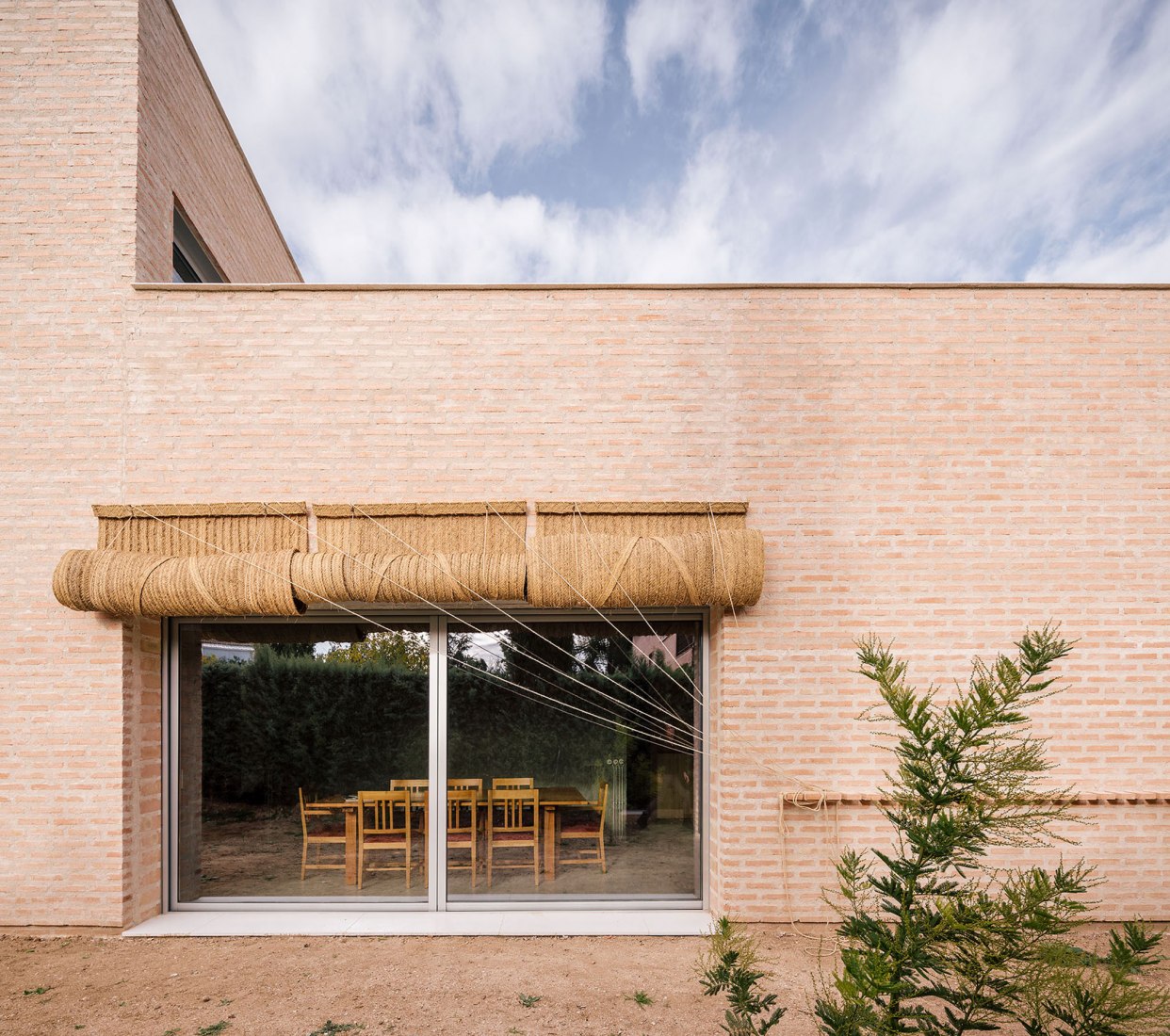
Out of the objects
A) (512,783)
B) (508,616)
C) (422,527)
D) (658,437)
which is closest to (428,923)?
(512,783)

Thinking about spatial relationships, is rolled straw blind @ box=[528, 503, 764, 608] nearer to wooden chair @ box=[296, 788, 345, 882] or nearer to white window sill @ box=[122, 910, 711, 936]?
white window sill @ box=[122, 910, 711, 936]

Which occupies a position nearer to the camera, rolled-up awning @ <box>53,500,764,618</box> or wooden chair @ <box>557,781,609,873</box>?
rolled-up awning @ <box>53,500,764,618</box>

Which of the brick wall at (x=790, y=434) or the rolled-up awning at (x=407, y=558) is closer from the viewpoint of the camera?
the rolled-up awning at (x=407, y=558)

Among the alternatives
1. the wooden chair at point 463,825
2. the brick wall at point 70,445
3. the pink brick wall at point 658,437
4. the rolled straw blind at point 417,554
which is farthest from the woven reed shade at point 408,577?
the wooden chair at point 463,825

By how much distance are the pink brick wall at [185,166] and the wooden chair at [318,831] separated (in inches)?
163

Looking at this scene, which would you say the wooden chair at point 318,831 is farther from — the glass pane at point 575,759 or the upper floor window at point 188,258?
the upper floor window at point 188,258

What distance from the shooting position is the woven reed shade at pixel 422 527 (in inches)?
196

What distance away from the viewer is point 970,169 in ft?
45.4

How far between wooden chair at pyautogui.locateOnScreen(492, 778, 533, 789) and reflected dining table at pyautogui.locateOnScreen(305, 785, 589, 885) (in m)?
0.09

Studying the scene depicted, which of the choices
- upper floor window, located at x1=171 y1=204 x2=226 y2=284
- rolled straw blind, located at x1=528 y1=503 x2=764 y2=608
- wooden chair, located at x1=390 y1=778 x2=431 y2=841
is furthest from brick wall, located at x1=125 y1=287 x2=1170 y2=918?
wooden chair, located at x1=390 y1=778 x2=431 y2=841

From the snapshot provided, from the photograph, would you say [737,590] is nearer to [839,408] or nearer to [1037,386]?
[839,408]

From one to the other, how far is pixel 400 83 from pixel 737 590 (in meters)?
13.3

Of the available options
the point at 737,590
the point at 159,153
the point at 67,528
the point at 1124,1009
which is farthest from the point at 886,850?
the point at 159,153

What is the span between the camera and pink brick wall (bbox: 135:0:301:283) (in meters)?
5.44
